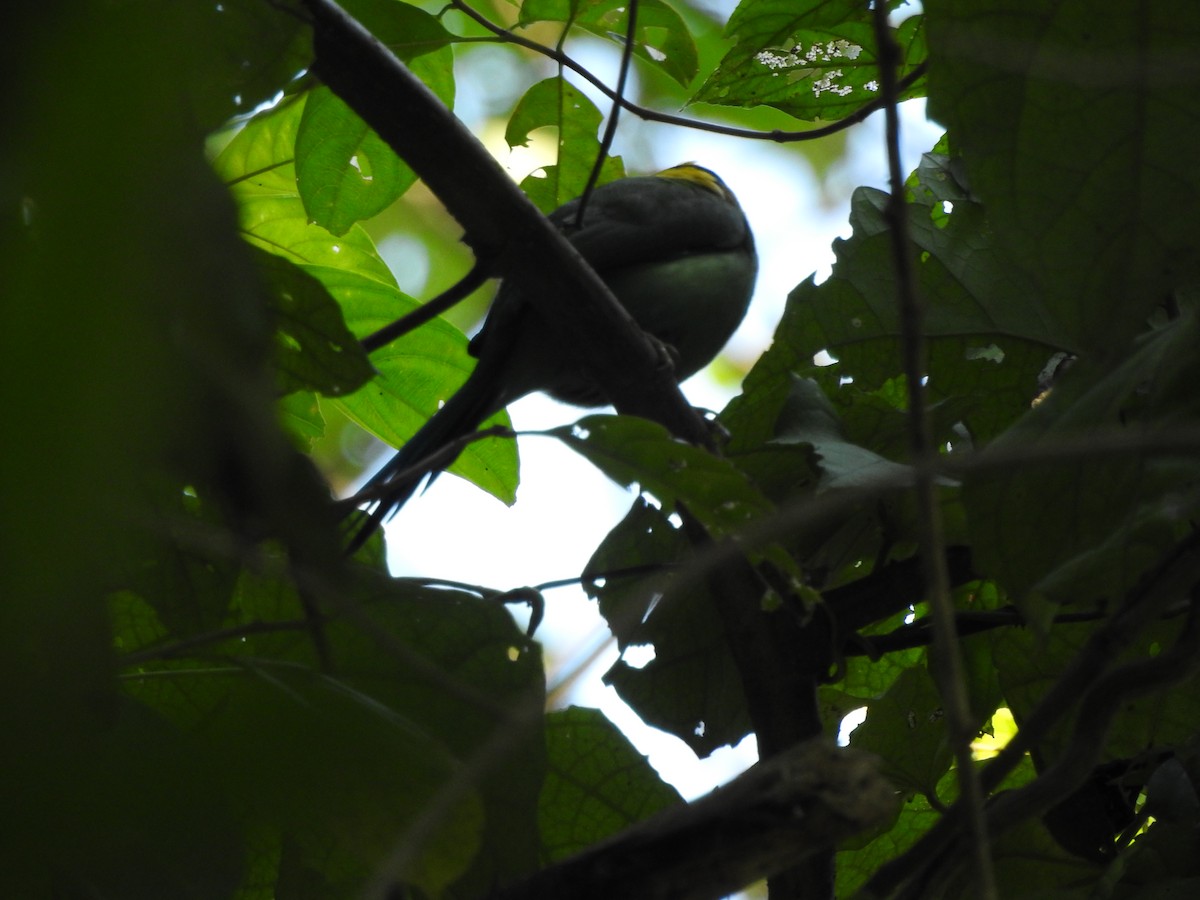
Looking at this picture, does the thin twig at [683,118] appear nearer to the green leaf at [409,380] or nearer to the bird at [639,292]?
the green leaf at [409,380]

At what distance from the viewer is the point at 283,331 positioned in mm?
1339

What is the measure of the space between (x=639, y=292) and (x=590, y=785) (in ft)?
5.20

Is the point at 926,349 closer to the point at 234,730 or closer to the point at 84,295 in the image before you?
the point at 234,730

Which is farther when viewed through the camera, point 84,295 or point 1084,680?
point 1084,680

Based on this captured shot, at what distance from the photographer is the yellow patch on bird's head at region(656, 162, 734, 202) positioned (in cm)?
359

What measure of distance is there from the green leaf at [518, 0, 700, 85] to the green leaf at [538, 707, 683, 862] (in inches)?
49.6

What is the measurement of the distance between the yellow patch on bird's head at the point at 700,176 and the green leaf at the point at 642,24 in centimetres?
116

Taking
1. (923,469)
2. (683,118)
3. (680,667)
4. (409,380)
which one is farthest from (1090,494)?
(409,380)

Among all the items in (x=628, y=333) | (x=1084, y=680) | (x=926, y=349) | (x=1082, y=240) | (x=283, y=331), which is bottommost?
(x=1084, y=680)

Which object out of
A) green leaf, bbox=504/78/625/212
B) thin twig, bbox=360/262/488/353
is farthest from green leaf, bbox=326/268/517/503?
thin twig, bbox=360/262/488/353

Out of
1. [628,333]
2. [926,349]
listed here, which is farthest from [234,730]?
[926,349]

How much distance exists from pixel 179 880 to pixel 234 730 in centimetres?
14

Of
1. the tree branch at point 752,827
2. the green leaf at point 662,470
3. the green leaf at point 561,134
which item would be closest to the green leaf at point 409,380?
the green leaf at point 561,134

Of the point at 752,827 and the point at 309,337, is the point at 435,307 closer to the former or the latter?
the point at 309,337
